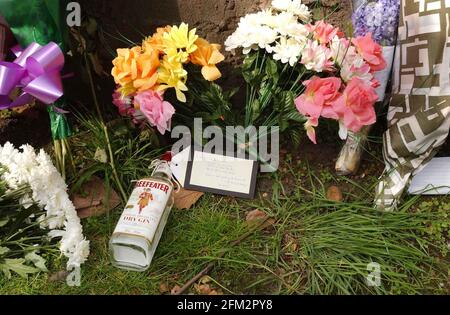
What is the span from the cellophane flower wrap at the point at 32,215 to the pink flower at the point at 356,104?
37.5 inches

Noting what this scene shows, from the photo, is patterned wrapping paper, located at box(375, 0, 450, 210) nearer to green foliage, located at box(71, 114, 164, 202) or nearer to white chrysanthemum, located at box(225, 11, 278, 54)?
white chrysanthemum, located at box(225, 11, 278, 54)

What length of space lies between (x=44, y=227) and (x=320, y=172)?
1045 millimetres

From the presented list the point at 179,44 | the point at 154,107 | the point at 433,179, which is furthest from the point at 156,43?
the point at 433,179

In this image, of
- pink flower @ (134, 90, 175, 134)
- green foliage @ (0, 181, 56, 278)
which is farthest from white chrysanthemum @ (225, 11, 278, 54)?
green foliage @ (0, 181, 56, 278)

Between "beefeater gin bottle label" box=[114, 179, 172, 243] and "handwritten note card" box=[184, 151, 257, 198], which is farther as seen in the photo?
"handwritten note card" box=[184, 151, 257, 198]

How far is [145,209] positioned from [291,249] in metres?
0.52

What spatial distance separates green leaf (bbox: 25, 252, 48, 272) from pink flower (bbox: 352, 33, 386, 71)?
4.16 feet

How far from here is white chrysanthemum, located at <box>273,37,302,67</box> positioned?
5.72ft

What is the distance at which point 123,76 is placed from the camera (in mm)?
1689

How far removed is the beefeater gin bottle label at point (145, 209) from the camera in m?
1.63

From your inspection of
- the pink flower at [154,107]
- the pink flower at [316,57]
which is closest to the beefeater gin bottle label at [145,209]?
the pink flower at [154,107]

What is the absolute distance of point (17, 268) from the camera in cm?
161

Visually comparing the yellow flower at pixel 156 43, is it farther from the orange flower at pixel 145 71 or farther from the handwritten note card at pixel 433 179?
the handwritten note card at pixel 433 179

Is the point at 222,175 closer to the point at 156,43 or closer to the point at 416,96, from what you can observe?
the point at 156,43
